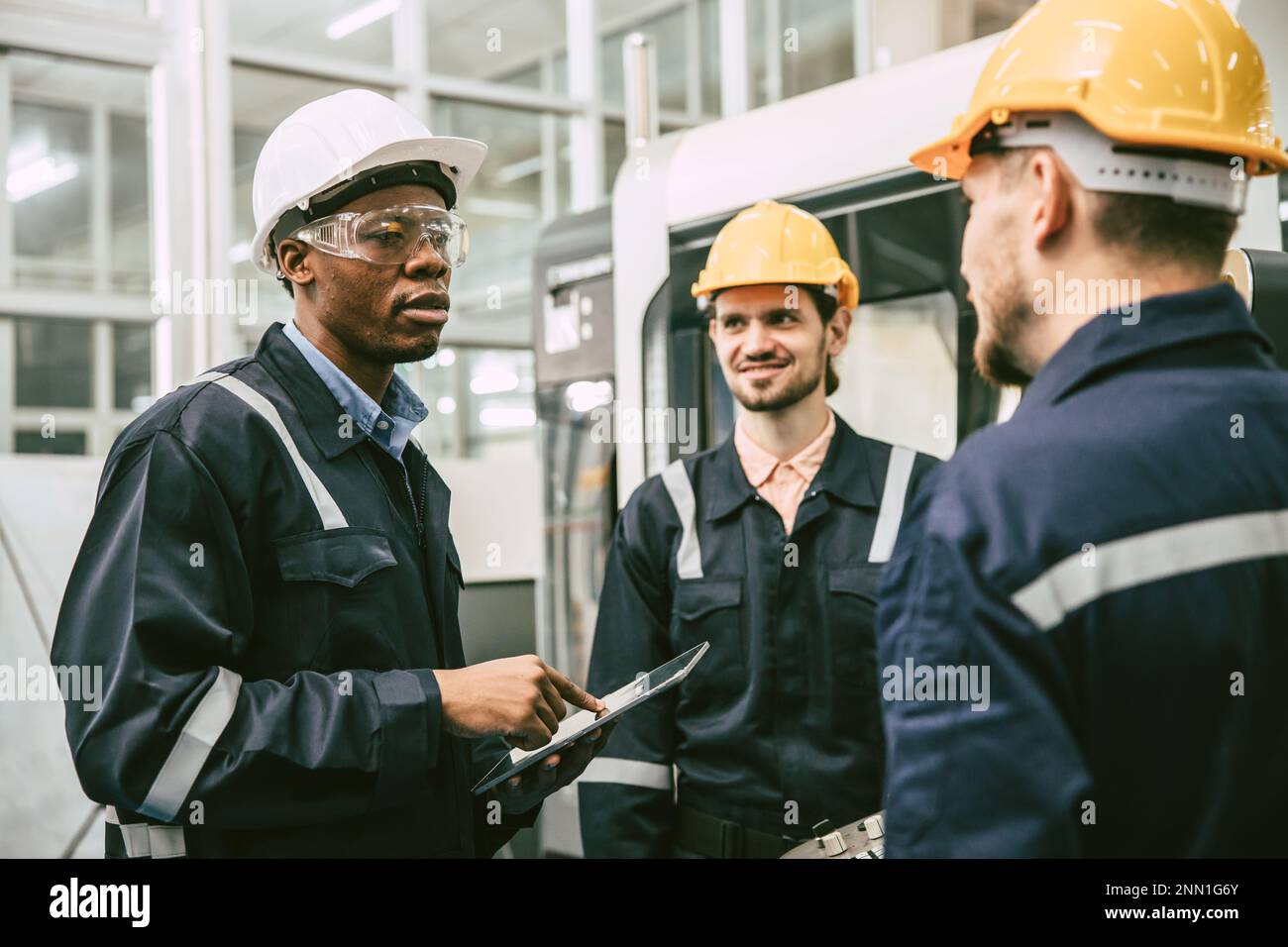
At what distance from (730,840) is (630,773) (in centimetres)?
20

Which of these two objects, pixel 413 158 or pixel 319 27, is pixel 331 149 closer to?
pixel 413 158

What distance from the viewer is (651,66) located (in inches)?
130

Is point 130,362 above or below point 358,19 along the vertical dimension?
below

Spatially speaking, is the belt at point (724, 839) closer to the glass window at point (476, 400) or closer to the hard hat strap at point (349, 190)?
the hard hat strap at point (349, 190)

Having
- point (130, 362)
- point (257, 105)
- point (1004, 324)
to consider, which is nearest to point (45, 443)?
point (130, 362)

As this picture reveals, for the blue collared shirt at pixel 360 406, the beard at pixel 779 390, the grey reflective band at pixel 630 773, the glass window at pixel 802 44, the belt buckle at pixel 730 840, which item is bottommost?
the belt buckle at pixel 730 840

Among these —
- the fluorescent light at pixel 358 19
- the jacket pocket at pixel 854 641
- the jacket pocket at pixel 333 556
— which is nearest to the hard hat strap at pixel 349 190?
the jacket pocket at pixel 333 556

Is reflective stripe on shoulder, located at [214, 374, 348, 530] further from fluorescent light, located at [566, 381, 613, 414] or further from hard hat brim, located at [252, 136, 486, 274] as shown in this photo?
fluorescent light, located at [566, 381, 613, 414]

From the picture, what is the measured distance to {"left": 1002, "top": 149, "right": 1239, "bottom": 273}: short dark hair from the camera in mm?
940

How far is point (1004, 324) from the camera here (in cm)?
100

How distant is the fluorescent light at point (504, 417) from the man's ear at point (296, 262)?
3.08 m

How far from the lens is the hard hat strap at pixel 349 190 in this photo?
141cm

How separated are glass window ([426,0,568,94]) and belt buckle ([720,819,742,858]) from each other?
310cm

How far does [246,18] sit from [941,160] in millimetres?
3250
